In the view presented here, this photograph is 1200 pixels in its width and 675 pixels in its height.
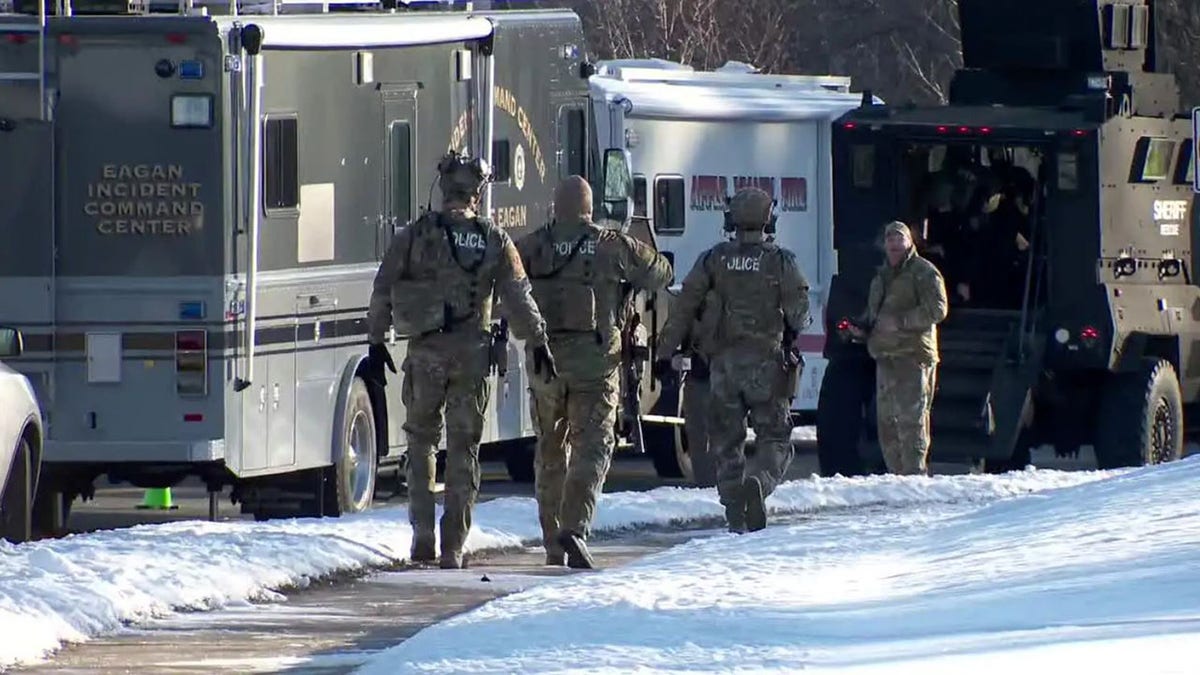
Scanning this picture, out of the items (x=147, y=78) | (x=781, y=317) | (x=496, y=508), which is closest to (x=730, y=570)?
(x=781, y=317)

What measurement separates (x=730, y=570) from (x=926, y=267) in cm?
653

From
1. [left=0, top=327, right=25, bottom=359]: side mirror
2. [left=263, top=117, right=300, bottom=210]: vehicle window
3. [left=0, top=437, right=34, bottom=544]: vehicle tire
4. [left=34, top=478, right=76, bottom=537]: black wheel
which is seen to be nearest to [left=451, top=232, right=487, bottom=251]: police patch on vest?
[left=0, top=327, right=25, bottom=359]: side mirror

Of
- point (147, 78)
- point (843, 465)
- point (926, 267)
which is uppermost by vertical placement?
point (147, 78)

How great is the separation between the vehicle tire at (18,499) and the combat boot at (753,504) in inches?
133

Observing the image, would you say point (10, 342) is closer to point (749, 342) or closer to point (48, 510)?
point (48, 510)

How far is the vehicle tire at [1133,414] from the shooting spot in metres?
20.5

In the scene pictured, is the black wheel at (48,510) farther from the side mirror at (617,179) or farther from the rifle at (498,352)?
the side mirror at (617,179)

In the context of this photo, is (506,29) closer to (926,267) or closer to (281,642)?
(926,267)

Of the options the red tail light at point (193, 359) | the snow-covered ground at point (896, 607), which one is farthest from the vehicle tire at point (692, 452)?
the snow-covered ground at point (896, 607)

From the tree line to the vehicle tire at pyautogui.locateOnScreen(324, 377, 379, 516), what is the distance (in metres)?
14.8

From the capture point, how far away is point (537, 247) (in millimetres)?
13992

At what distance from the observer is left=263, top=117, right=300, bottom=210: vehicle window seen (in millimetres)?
16500

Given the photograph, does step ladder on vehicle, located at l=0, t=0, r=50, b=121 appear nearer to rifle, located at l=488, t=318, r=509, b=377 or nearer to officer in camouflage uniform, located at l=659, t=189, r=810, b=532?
rifle, located at l=488, t=318, r=509, b=377

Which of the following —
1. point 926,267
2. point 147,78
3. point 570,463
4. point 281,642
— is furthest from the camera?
point 926,267
